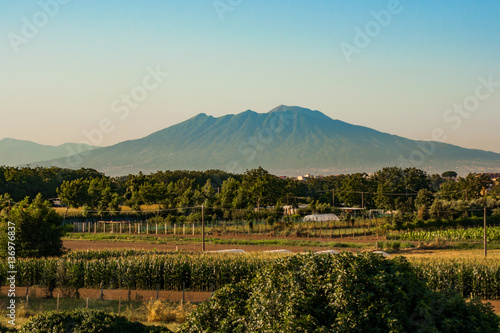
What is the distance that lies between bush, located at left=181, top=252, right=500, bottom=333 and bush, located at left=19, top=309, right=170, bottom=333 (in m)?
1.56

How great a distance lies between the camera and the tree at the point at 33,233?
28953mm

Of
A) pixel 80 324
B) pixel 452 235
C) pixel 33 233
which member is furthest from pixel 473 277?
pixel 452 235

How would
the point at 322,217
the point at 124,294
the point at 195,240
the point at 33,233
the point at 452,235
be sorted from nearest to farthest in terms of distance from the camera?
the point at 124,294 → the point at 33,233 → the point at 195,240 → the point at 452,235 → the point at 322,217

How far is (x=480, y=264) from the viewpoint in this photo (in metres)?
26.9

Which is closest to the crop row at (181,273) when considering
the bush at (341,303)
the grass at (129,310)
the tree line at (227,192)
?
the grass at (129,310)

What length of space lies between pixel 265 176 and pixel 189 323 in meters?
65.9

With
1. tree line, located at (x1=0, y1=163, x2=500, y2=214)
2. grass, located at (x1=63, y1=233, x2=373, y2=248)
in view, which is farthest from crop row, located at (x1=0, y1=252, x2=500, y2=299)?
tree line, located at (x1=0, y1=163, x2=500, y2=214)

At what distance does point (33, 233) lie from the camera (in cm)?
2958

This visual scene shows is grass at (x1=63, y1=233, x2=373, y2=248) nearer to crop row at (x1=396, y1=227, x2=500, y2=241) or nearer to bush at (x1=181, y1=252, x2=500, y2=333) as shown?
crop row at (x1=396, y1=227, x2=500, y2=241)

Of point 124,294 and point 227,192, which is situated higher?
point 227,192

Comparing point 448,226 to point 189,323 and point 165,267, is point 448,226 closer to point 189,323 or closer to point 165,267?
point 165,267

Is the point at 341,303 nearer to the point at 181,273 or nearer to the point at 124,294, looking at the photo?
the point at 124,294

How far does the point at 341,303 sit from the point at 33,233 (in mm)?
25674

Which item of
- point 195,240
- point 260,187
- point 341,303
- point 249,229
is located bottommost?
point 195,240
